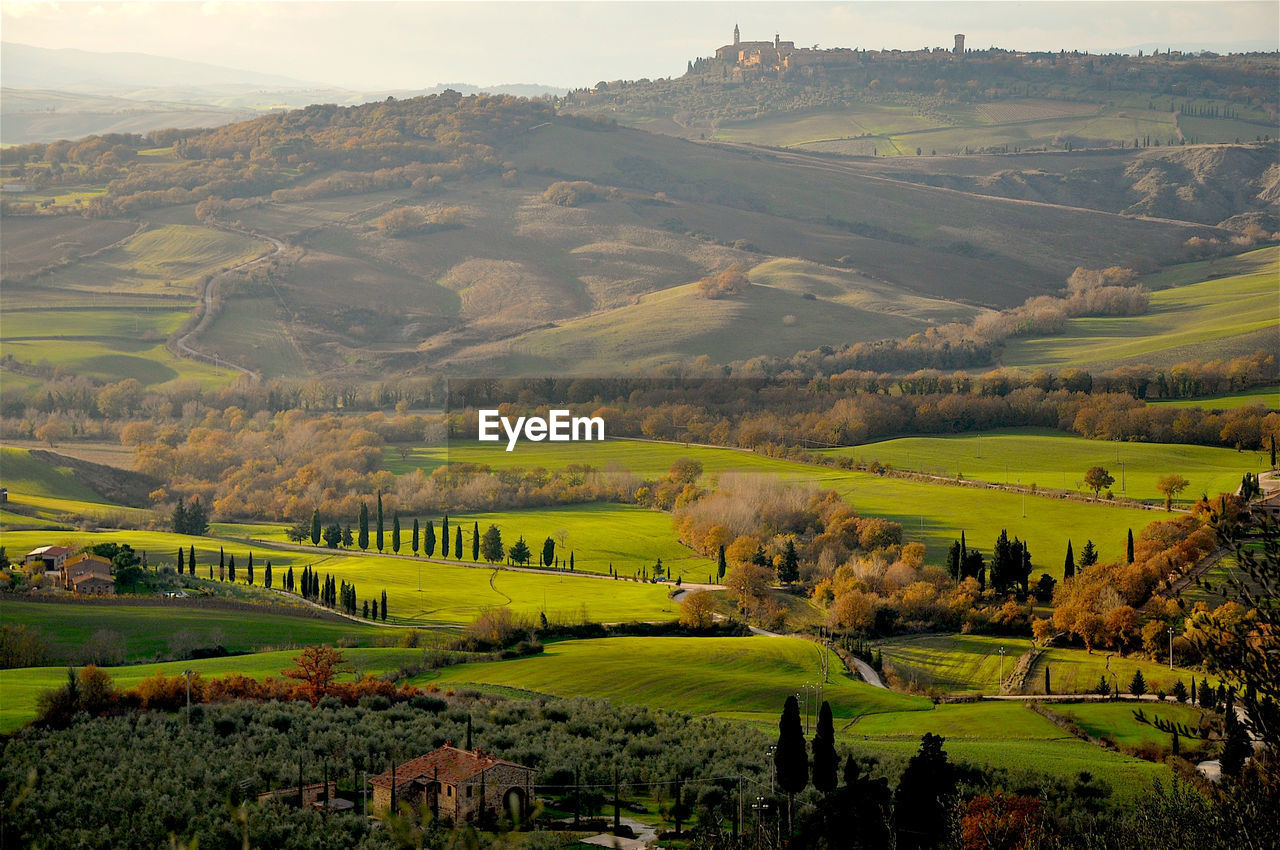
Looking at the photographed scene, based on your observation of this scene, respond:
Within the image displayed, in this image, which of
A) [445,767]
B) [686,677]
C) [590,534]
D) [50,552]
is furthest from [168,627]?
[590,534]

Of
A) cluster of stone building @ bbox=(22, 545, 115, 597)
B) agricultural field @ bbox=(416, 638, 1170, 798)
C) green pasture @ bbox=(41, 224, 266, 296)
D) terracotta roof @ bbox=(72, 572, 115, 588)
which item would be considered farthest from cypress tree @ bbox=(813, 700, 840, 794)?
green pasture @ bbox=(41, 224, 266, 296)

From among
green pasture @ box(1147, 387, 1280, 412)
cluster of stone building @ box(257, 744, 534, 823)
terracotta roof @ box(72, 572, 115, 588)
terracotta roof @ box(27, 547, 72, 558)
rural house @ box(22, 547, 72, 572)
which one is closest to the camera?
cluster of stone building @ box(257, 744, 534, 823)

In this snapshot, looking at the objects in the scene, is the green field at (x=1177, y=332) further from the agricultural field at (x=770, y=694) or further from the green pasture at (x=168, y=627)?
the green pasture at (x=168, y=627)

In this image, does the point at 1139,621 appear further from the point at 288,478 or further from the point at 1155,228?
the point at 1155,228


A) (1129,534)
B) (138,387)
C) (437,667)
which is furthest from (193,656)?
(138,387)

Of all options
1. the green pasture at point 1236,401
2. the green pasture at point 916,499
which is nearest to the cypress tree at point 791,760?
the green pasture at point 916,499

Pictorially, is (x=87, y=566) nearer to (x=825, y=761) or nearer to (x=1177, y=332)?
(x=825, y=761)

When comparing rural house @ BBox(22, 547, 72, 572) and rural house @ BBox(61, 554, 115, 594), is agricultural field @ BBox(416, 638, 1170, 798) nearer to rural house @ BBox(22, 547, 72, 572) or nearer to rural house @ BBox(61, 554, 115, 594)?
rural house @ BBox(61, 554, 115, 594)
